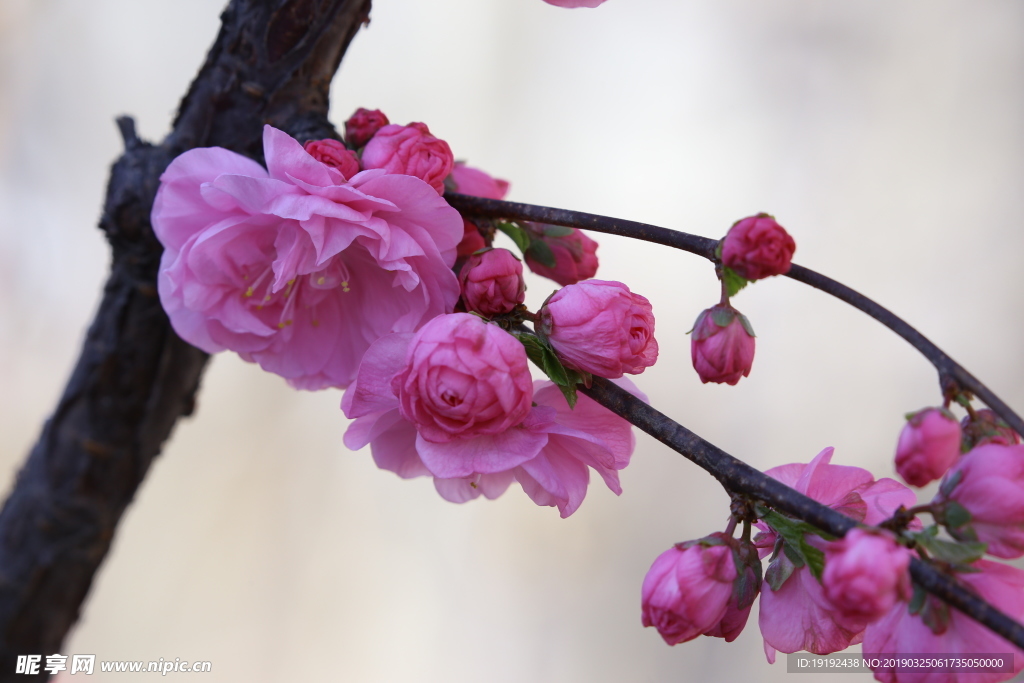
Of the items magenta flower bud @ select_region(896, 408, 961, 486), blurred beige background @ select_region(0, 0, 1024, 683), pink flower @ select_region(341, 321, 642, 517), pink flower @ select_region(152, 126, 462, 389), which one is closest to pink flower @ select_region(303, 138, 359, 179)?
pink flower @ select_region(152, 126, 462, 389)

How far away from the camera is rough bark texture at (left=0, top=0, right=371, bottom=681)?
1.89 ft

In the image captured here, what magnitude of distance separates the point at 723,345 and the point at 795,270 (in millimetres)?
51

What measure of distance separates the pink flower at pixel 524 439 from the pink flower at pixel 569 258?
79mm

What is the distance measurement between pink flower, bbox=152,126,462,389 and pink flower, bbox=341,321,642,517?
41mm

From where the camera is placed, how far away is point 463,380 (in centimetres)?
A: 34

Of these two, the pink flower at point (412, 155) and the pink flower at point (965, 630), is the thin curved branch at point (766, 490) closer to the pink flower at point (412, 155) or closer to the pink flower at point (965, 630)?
the pink flower at point (965, 630)

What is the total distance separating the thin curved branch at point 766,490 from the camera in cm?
28

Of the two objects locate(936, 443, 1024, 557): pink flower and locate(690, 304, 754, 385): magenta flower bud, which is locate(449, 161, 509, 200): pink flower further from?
locate(936, 443, 1024, 557): pink flower

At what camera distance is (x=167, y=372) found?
2.21 feet

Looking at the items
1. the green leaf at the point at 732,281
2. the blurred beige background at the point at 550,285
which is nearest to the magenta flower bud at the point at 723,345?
the green leaf at the point at 732,281

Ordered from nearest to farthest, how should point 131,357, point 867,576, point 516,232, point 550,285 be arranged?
point 867,576 → point 516,232 → point 131,357 → point 550,285

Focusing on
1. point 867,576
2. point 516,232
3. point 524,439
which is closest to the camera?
point 867,576

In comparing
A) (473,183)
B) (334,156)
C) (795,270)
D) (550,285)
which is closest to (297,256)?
(334,156)

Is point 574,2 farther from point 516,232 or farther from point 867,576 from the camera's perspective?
point 867,576
